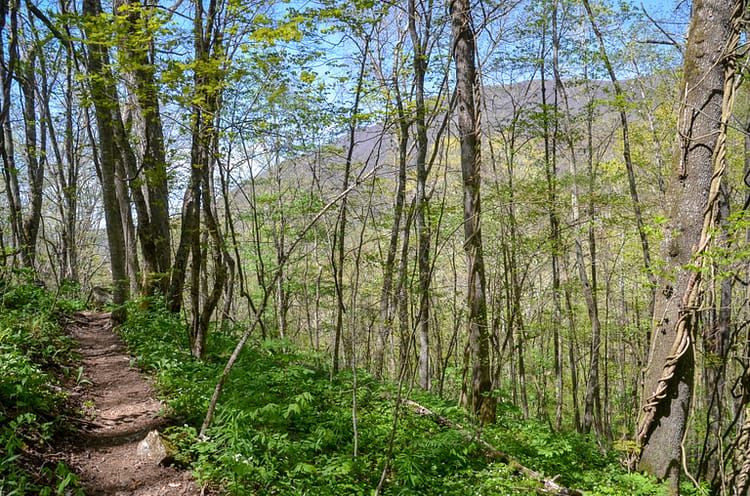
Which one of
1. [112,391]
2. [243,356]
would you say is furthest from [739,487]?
[112,391]

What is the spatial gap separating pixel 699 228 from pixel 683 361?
1.22 metres

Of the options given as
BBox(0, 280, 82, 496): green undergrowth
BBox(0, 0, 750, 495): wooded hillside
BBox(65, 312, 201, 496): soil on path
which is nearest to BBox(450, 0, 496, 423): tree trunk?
BBox(0, 0, 750, 495): wooded hillside

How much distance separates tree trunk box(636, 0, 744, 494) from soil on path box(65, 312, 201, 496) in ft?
13.2

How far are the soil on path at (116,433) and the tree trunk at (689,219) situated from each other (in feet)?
13.2

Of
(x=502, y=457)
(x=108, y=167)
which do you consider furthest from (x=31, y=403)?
(x=502, y=457)

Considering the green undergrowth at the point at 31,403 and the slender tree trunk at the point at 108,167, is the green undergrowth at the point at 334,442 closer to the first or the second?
the green undergrowth at the point at 31,403

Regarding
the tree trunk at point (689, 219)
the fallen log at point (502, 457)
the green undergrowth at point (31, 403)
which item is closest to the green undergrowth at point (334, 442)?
the fallen log at point (502, 457)

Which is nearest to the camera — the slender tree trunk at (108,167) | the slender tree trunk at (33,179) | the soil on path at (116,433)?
the soil on path at (116,433)

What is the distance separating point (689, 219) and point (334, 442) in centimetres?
390

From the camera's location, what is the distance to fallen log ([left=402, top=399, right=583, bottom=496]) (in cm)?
408

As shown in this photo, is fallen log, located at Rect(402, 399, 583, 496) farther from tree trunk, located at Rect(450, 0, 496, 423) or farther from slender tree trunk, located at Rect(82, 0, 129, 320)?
slender tree trunk, located at Rect(82, 0, 129, 320)

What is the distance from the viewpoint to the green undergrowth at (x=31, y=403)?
270 cm

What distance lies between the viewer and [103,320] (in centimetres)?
838

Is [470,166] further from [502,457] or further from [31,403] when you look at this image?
[31,403]
